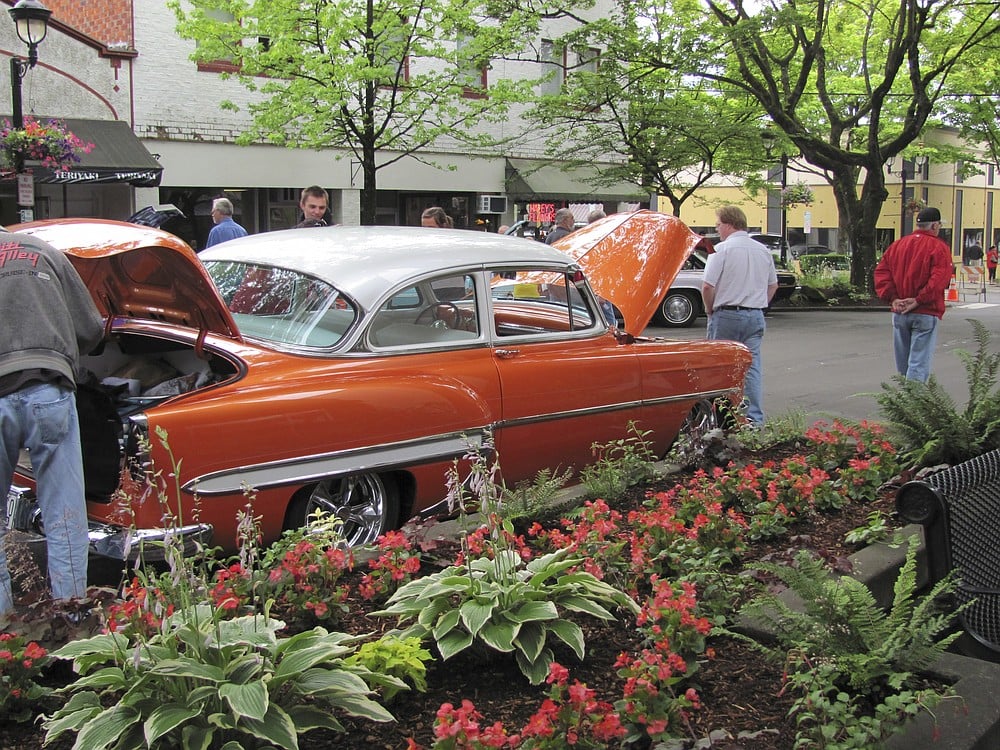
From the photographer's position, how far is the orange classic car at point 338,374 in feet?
14.9

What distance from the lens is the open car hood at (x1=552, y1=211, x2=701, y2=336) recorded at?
7.31 m

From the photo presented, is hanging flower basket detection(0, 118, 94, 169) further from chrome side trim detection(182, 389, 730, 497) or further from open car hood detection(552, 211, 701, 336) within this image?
chrome side trim detection(182, 389, 730, 497)

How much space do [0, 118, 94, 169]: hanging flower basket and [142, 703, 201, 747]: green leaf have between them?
12183 mm

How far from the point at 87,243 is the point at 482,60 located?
16.7 meters

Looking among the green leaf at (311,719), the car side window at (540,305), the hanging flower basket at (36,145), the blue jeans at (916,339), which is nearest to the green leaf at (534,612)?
the green leaf at (311,719)

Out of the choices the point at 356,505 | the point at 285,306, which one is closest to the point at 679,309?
the point at 285,306

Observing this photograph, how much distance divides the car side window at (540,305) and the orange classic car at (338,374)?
15mm

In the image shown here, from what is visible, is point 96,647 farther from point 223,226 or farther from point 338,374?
point 223,226

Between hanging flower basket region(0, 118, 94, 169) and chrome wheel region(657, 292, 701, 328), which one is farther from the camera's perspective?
chrome wheel region(657, 292, 701, 328)

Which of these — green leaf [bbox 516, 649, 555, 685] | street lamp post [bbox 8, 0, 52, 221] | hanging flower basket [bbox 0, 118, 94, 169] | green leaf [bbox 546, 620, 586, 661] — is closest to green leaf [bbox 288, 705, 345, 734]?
green leaf [bbox 516, 649, 555, 685]

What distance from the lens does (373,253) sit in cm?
580

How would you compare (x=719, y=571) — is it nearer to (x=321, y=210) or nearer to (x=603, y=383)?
(x=603, y=383)

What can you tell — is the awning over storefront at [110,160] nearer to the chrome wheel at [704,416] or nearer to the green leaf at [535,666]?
the chrome wheel at [704,416]

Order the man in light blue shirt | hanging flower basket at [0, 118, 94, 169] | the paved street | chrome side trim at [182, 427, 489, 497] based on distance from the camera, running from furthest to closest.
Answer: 1. hanging flower basket at [0, 118, 94, 169]
2. the man in light blue shirt
3. the paved street
4. chrome side trim at [182, 427, 489, 497]
